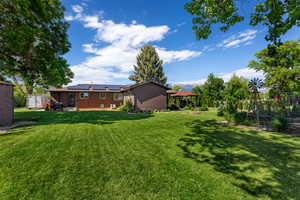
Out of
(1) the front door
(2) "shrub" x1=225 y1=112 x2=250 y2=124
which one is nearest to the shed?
(2) "shrub" x1=225 y1=112 x2=250 y2=124

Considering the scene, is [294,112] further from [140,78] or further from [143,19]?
[140,78]

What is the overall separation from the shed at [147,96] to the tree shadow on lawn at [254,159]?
11.6 metres

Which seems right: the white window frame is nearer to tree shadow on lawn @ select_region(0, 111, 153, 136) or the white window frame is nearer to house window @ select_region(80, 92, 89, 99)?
house window @ select_region(80, 92, 89, 99)

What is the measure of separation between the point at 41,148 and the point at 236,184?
226 inches

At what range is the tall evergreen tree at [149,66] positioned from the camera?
121 feet

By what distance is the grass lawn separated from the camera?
8.18 feet

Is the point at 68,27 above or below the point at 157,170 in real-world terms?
above

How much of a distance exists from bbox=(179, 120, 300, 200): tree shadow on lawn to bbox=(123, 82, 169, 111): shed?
455 inches

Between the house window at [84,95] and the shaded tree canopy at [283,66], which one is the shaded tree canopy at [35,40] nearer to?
the house window at [84,95]

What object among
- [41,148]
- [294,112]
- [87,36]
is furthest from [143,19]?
[294,112]

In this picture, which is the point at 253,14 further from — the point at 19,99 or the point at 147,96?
the point at 19,99

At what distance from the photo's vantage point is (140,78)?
124 feet

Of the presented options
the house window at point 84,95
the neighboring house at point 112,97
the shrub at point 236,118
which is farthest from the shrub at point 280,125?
the house window at point 84,95

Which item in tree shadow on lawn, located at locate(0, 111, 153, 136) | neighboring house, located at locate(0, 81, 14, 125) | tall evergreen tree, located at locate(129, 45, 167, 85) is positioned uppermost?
tall evergreen tree, located at locate(129, 45, 167, 85)
